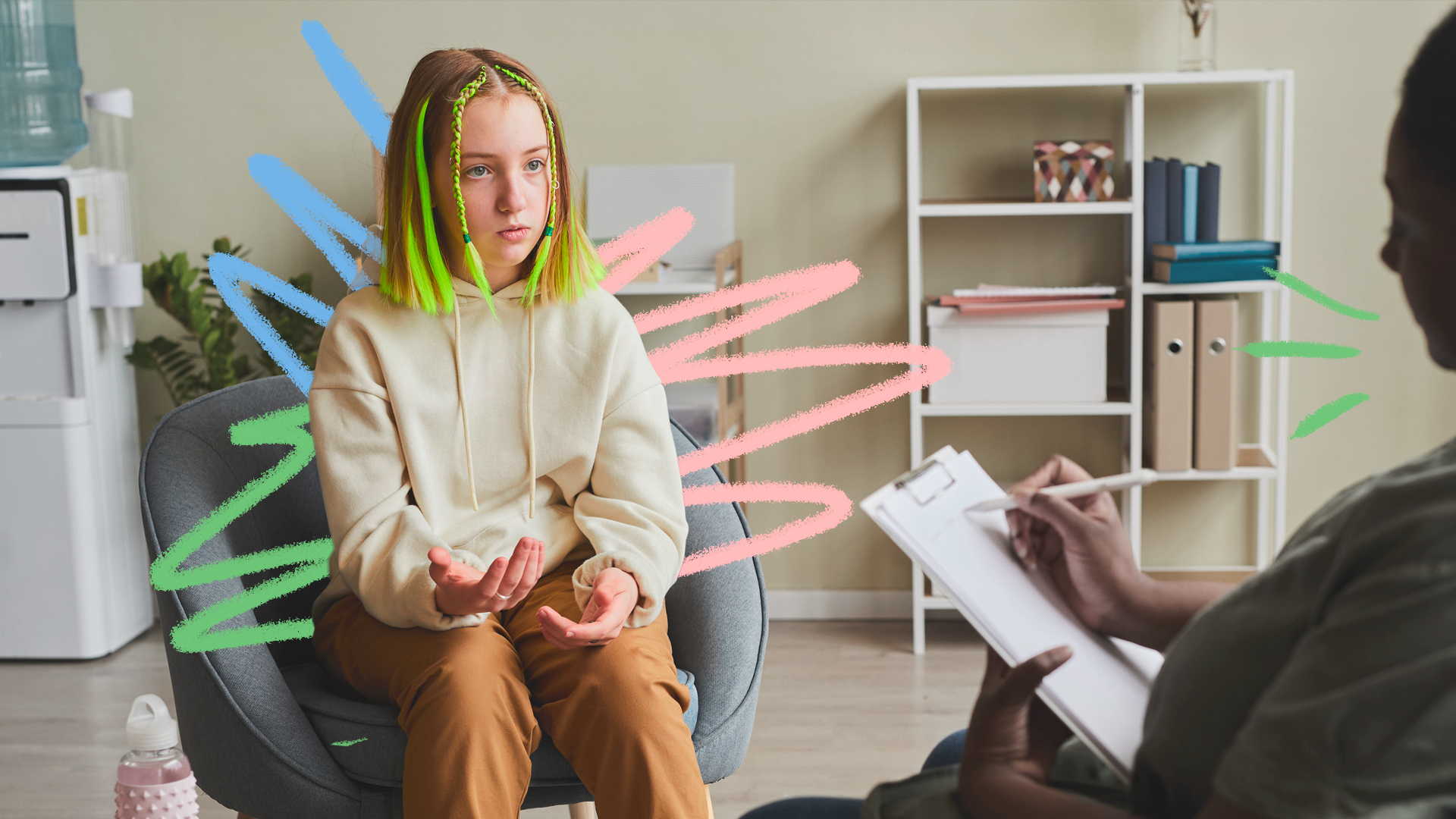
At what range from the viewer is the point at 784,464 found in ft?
9.55

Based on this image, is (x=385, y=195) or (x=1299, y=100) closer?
(x=385, y=195)

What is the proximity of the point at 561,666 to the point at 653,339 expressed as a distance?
65.0 inches

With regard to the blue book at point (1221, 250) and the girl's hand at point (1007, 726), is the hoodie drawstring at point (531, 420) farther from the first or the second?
the blue book at point (1221, 250)

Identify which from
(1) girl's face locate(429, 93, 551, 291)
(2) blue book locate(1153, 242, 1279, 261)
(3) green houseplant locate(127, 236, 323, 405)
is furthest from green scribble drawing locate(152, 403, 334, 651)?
(2) blue book locate(1153, 242, 1279, 261)

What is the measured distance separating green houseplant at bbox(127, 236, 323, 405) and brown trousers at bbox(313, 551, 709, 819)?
159 centimetres

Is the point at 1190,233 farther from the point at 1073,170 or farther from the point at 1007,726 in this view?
the point at 1007,726

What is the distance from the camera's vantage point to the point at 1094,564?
0.81m

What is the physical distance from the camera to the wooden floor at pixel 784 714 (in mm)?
2070

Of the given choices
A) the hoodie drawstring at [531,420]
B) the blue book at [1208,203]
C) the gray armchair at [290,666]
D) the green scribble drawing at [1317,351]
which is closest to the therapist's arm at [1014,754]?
the gray armchair at [290,666]

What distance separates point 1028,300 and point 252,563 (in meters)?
1.73

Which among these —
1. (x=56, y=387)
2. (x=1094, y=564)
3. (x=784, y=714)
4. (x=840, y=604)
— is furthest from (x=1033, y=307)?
(x=56, y=387)

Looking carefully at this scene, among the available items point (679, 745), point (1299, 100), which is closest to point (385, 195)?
point (679, 745)

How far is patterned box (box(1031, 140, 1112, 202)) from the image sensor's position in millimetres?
2566

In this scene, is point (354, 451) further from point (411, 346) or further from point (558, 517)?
point (558, 517)
